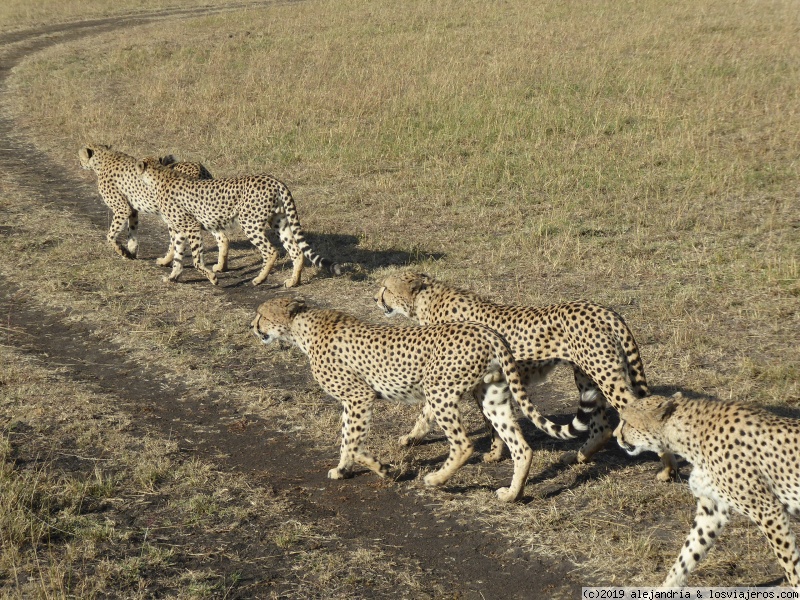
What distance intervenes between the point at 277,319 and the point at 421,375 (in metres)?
1.44

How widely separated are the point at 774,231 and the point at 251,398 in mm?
6581

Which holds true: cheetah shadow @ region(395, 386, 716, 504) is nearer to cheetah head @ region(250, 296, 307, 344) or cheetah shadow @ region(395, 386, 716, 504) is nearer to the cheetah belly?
the cheetah belly

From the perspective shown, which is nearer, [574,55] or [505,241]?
[505,241]

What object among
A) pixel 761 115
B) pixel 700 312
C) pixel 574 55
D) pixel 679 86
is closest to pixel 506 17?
pixel 574 55

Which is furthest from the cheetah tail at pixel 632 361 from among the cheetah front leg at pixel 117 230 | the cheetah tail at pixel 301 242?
the cheetah front leg at pixel 117 230

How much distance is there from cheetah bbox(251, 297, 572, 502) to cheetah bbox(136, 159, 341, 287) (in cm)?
367

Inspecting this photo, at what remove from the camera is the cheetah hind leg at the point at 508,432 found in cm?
589

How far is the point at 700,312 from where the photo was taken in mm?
8867

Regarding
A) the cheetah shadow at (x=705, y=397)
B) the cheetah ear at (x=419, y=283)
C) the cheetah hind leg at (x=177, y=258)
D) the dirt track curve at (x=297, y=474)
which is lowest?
the dirt track curve at (x=297, y=474)

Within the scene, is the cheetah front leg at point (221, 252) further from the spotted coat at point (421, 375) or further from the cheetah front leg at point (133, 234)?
the spotted coat at point (421, 375)

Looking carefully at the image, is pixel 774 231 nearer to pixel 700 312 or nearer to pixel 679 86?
pixel 700 312

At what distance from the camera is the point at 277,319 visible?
23.0 ft

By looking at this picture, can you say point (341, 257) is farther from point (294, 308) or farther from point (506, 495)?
point (506, 495)

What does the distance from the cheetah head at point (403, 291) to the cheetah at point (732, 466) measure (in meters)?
2.49
